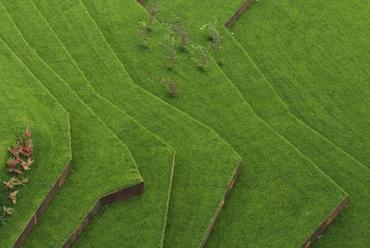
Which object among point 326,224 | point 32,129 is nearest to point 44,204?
point 32,129

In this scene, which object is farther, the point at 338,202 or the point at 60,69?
the point at 60,69

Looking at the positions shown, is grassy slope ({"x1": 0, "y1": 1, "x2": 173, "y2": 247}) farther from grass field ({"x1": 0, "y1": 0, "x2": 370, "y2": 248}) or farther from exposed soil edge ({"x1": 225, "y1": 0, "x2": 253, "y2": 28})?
exposed soil edge ({"x1": 225, "y1": 0, "x2": 253, "y2": 28})

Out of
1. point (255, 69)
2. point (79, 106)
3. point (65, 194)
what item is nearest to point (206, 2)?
point (255, 69)

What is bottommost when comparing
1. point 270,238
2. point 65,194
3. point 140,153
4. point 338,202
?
point 65,194

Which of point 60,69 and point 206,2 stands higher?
point 206,2

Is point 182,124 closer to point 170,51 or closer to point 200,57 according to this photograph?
point 170,51

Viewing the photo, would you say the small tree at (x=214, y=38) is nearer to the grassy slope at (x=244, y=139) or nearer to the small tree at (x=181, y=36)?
the small tree at (x=181, y=36)

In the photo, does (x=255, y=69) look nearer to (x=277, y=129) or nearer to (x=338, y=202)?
(x=277, y=129)
